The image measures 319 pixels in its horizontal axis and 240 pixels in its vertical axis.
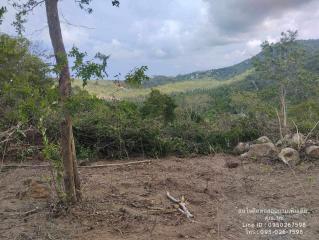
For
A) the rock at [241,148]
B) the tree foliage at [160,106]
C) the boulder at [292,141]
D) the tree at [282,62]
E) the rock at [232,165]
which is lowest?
the rock at [232,165]

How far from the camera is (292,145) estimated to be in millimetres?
9781

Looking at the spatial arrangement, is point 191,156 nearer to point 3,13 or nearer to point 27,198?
point 27,198

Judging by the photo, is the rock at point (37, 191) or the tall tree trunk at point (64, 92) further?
the rock at point (37, 191)

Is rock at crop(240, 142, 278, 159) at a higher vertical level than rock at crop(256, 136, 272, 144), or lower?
lower

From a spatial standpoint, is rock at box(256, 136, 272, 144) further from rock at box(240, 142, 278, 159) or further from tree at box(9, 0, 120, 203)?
tree at box(9, 0, 120, 203)

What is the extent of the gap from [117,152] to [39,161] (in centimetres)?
181

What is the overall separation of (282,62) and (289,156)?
20.3m

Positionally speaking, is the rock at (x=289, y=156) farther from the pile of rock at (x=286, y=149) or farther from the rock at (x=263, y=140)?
the rock at (x=263, y=140)

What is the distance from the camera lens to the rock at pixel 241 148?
1050cm

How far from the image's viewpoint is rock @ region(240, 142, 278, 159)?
9.46 m

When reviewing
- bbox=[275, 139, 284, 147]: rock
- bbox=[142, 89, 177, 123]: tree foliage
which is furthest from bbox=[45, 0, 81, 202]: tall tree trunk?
bbox=[142, 89, 177, 123]: tree foliage

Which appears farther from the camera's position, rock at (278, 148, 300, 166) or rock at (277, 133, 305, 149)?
rock at (277, 133, 305, 149)

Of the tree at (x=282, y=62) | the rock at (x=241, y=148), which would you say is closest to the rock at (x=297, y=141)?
the rock at (x=241, y=148)

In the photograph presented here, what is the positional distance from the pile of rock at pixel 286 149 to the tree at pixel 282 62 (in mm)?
16979
